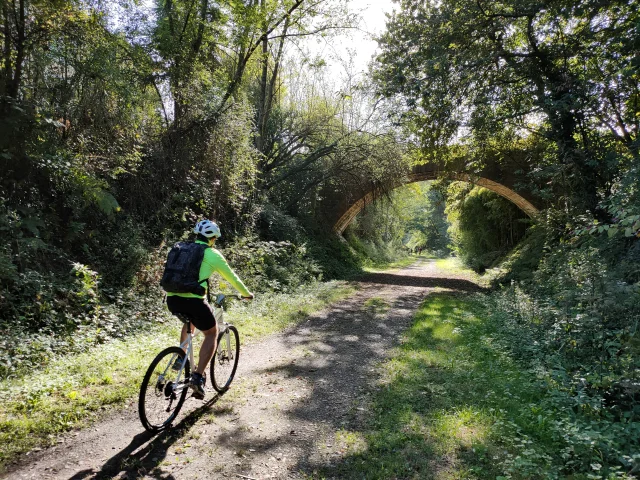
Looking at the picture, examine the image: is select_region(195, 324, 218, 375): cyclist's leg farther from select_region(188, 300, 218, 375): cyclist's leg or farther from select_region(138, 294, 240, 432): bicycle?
select_region(138, 294, 240, 432): bicycle

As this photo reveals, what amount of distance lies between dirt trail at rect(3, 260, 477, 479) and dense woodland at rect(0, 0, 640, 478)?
6.26 ft

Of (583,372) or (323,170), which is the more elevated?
(323,170)

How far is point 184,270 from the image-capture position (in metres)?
3.69

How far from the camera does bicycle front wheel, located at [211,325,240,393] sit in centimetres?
468

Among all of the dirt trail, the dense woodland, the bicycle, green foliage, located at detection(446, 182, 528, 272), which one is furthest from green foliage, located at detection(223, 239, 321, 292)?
green foliage, located at detection(446, 182, 528, 272)

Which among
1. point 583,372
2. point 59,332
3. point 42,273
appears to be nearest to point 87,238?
point 42,273

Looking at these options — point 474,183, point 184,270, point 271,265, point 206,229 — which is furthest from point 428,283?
point 184,270

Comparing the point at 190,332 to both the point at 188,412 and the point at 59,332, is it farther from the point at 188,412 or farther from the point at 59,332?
the point at 59,332

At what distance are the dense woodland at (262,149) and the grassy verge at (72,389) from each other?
49 centimetres

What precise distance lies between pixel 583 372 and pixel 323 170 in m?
14.4

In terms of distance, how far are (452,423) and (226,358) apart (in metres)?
2.80

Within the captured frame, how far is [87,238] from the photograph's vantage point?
7332mm

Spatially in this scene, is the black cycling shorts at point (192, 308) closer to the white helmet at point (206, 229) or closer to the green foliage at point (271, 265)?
the white helmet at point (206, 229)

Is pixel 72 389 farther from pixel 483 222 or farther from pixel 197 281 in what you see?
pixel 483 222
